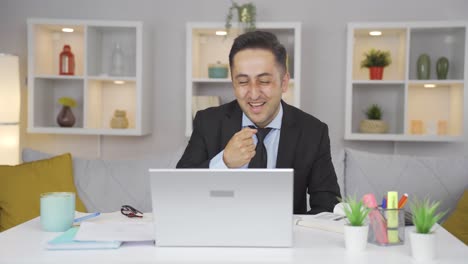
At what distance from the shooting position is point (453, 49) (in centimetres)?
386

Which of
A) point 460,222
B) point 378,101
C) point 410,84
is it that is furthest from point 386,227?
point 378,101

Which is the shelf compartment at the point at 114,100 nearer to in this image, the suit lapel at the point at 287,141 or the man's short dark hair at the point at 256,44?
the suit lapel at the point at 287,141

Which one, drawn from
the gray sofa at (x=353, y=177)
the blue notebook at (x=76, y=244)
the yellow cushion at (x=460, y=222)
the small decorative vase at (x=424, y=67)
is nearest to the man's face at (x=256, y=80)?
the blue notebook at (x=76, y=244)

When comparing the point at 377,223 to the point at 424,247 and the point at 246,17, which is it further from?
the point at 246,17

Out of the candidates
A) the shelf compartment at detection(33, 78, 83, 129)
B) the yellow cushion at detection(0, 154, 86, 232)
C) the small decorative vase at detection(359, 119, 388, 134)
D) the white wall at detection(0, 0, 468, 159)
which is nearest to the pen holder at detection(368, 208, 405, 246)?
the yellow cushion at detection(0, 154, 86, 232)

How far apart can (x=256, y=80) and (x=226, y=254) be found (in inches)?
33.7

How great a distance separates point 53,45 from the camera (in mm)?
4109

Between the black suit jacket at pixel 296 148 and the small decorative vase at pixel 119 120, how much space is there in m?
1.78

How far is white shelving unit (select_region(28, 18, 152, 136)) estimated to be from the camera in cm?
383

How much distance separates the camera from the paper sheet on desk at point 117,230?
134 cm

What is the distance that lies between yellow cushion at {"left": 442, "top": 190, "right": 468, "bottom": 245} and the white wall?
4.03 ft

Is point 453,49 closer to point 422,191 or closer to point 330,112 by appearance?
point 330,112

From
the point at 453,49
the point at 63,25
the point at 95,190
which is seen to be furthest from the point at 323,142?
the point at 63,25

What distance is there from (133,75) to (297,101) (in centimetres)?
125
